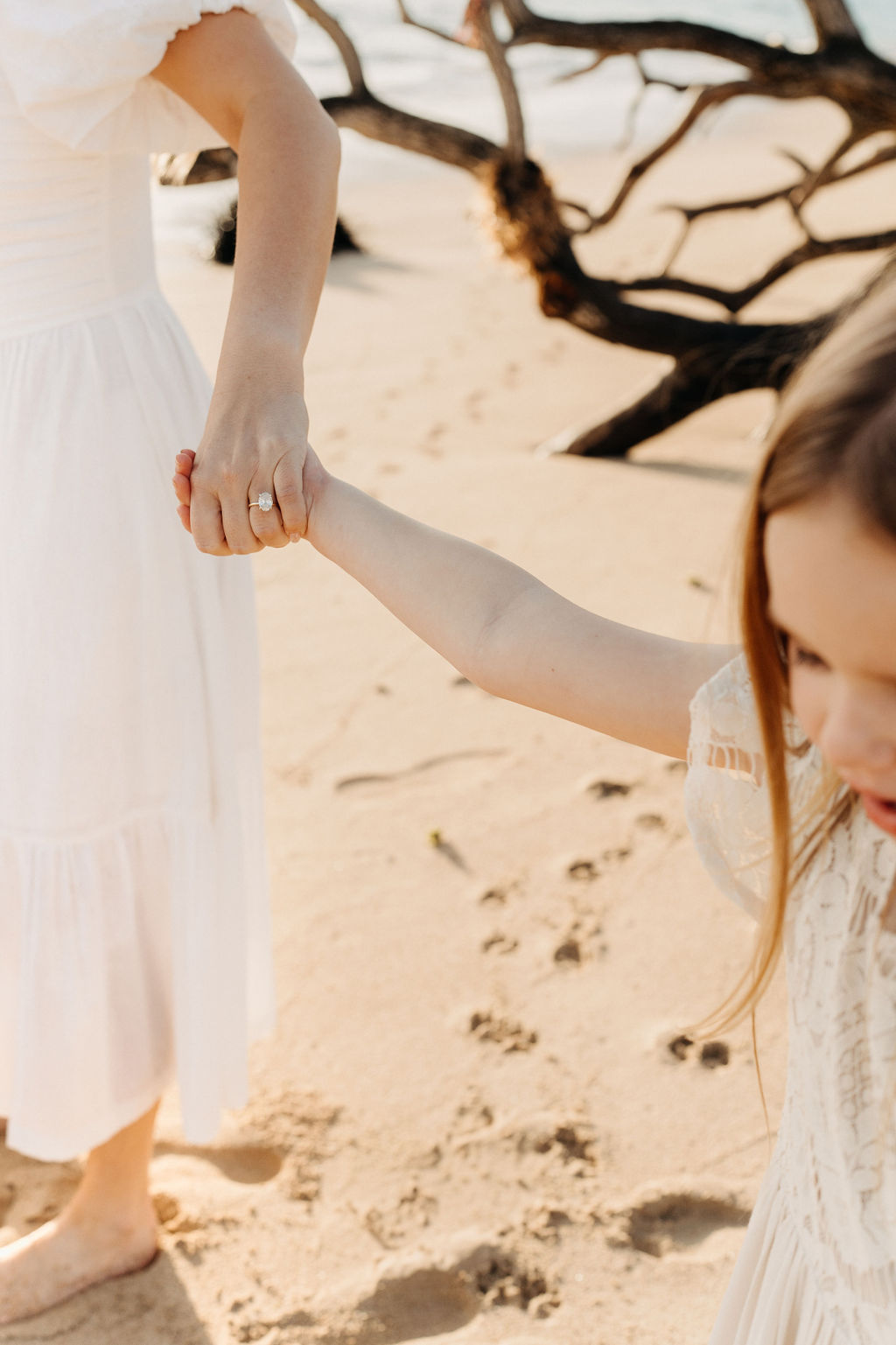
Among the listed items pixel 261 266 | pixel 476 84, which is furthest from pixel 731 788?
pixel 476 84

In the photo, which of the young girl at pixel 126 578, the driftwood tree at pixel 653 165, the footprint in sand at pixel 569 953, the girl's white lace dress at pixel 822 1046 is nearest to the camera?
the girl's white lace dress at pixel 822 1046

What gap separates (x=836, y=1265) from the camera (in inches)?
44.3

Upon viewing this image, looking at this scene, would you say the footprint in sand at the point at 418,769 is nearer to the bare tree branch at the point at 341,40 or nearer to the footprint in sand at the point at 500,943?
the footprint in sand at the point at 500,943

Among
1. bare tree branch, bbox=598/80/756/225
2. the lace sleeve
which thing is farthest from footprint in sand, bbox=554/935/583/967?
bare tree branch, bbox=598/80/756/225

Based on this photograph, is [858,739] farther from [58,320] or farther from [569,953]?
[569,953]

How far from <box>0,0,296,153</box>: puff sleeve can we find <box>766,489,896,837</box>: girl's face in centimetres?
99

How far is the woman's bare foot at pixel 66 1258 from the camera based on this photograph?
73.9 inches

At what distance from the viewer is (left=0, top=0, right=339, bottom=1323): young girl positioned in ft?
4.66

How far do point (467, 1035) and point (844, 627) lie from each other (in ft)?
5.47

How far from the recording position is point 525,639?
1204 mm

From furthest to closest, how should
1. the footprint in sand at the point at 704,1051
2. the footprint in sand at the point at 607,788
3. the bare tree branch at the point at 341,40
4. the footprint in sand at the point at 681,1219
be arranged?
the bare tree branch at the point at 341,40
the footprint in sand at the point at 607,788
the footprint in sand at the point at 704,1051
the footprint in sand at the point at 681,1219

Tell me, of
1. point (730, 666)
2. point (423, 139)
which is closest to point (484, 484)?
point (423, 139)

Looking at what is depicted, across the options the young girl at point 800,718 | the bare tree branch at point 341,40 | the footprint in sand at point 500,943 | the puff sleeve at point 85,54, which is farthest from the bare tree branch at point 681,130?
the young girl at point 800,718

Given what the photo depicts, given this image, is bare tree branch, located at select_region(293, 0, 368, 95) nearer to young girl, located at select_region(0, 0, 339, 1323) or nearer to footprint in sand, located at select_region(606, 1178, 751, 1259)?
young girl, located at select_region(0, 0, 339, 1323)
